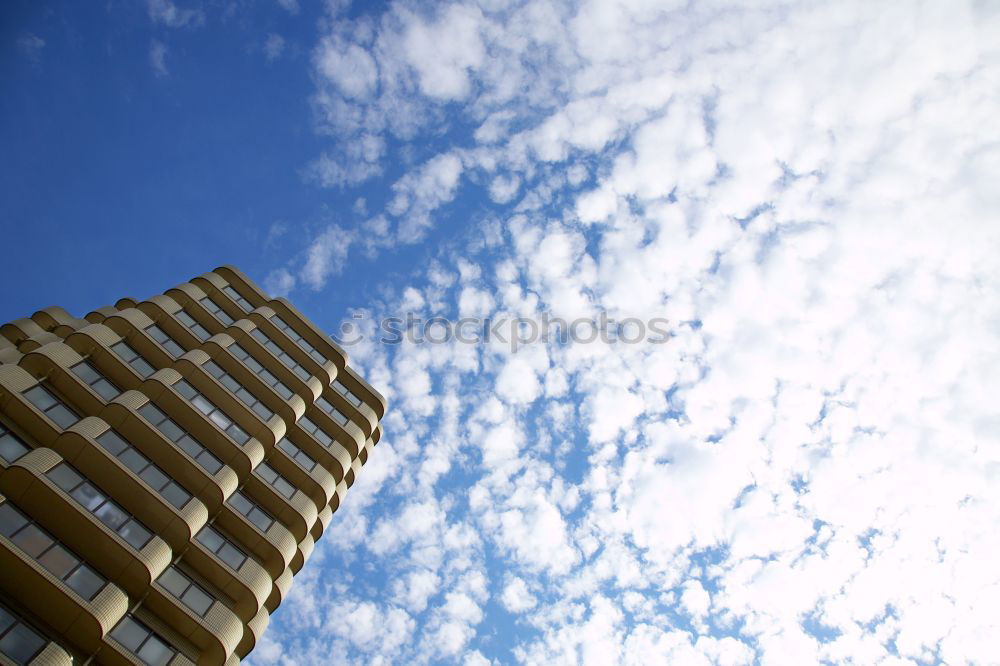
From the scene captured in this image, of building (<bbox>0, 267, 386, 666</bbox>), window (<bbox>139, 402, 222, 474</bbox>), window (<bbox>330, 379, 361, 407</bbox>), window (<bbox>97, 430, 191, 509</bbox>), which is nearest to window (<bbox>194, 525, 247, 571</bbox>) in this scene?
building (<bbox>0, 267, 386, 666</bbox>)

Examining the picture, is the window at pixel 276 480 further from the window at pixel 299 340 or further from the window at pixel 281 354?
the window at pixel 299 340

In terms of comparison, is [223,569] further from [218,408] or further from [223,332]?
[223,332]

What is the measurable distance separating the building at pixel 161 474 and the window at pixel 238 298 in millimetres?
503

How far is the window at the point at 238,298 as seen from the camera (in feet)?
130

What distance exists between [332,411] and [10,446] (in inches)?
694

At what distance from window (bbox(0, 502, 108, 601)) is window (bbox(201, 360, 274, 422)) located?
11.6 m

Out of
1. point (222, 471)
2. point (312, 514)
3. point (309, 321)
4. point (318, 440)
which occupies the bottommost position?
point (222, 471)

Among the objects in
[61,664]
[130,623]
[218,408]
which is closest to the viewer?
[61,664]

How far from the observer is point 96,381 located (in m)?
27.9

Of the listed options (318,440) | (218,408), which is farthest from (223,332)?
(318,440)

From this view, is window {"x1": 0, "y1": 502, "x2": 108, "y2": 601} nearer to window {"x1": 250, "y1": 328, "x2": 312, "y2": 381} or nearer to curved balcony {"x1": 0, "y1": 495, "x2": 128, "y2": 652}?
curved balcony {"x1": 0, "y1": 495, "x2": 128, "y2": 652}

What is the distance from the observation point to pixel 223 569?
85.5 feet

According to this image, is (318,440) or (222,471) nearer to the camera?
(222,471)

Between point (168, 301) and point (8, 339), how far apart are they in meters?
7.52
